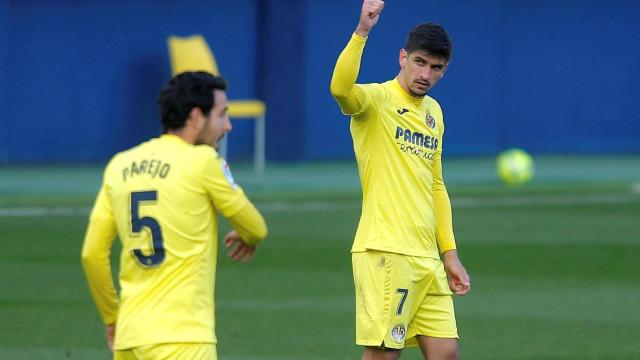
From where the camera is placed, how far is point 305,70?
26969 millimetres

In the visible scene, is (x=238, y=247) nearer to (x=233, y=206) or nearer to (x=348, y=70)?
(x=233, y=206)

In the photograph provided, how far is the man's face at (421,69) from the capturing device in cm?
732

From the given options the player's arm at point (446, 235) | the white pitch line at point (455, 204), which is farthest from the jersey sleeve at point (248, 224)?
the white pitch line at point (455, 204)

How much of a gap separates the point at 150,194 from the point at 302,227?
1141 centimetres

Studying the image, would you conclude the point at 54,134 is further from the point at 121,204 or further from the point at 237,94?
the point at 121,204

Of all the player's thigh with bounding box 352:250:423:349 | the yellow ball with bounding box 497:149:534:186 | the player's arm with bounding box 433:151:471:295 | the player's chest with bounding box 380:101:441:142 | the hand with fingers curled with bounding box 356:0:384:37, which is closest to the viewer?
the hand with fingers curled with bounding box 356:0:384:37

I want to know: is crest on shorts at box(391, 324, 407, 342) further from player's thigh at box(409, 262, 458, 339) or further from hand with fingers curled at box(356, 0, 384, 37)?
hand with fingers curled at box(356, 0, 384, 37)

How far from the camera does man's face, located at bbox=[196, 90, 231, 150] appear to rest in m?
5.61

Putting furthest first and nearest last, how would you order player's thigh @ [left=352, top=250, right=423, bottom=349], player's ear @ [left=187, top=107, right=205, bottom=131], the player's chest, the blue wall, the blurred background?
1. the blue wall
2. the blurred background
3. the player's chest
4. player's thigh @ [left=352, top=250, right=423, bottom=349]
5. player's ear @ [left=187, top=107, right=205, bottom=131]

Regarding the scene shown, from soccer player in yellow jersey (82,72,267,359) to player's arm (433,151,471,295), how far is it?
2.15 metres

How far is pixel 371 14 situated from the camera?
6.91 m

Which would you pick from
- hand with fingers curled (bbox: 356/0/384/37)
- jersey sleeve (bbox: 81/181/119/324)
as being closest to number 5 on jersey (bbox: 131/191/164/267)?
jersey sleeve (bbox: 81/181/119/324)

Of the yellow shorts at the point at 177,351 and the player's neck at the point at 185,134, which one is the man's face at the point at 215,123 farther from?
the yellow shorts at the point at 177,351

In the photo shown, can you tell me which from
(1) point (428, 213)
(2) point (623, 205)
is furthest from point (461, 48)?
(1) point (428, 213)
